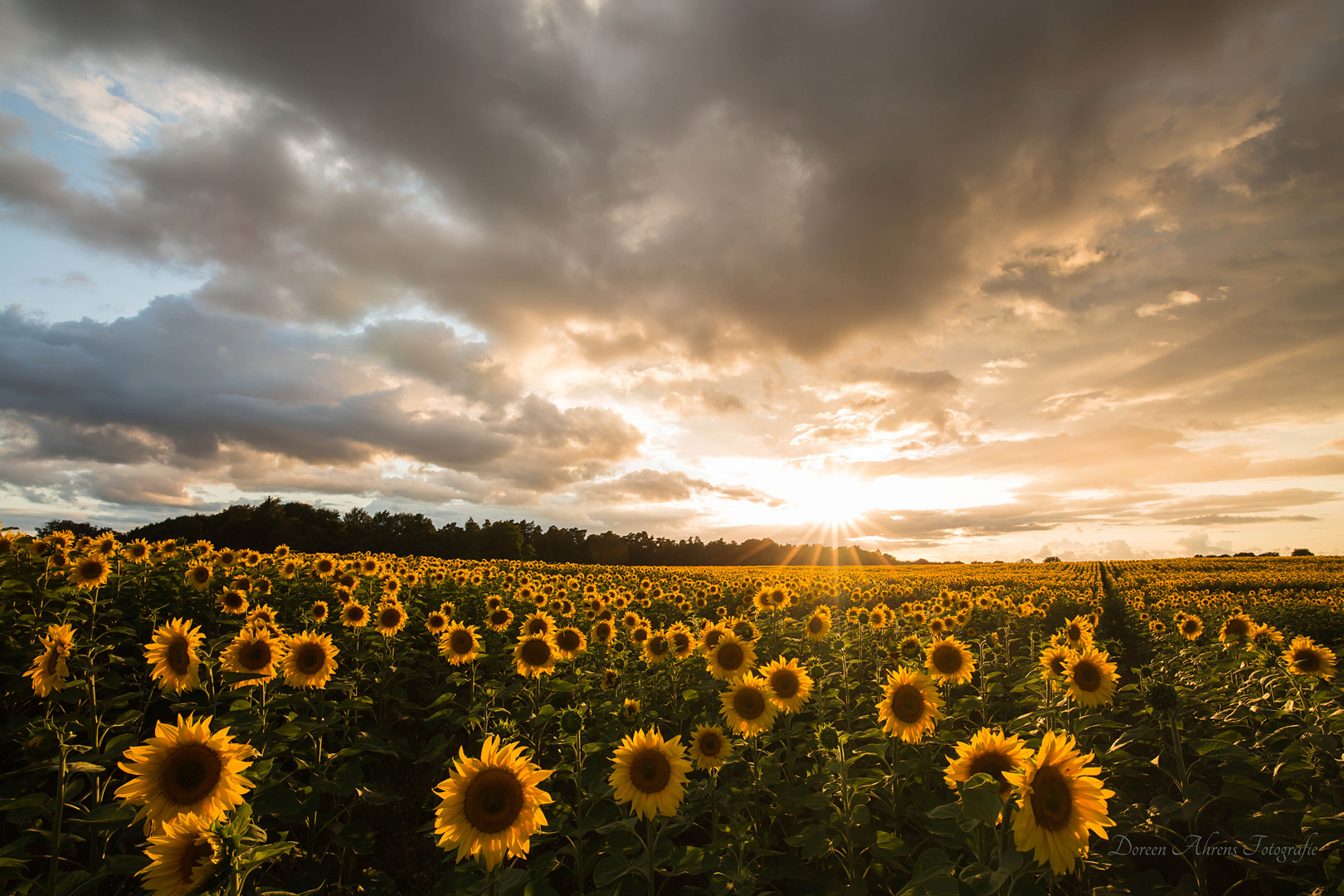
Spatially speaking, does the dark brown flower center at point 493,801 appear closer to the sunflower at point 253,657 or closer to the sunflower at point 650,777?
the sunflower at point 650,777

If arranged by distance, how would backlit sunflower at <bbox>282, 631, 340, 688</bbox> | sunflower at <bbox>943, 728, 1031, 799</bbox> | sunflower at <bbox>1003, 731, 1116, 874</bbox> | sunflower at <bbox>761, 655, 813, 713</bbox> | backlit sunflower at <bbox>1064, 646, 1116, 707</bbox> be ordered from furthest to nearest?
1. backlit sunflower at <bbox>282, 631, 340, 688</bbox>
2. sunflower at <bbox>761, 655, 813, 713</bbox>
3. backlit sunflower at <bbox>1064, 646, 1116, 707</bbox>
4. sunflower at <bbox>943, 728, 1031, 799</bbox>
5. sunflower at <bbox>1003, 731, 1116, 874</bbox>

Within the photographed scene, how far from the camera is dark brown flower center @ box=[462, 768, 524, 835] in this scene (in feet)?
12.7

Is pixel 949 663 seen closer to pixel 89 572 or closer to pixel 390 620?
pixel 390 620

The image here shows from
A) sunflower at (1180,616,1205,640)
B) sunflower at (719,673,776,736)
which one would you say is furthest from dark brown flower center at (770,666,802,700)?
sunflower at (1180,616,1205,640)

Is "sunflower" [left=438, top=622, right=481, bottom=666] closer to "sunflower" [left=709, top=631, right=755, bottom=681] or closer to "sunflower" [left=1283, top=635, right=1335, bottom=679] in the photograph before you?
"sunflower" [left=709, top=631, right=755, bottom=681]

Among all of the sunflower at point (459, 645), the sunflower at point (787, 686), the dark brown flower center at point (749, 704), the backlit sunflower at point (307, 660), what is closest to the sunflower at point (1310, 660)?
the sunflower at point (787, 686)

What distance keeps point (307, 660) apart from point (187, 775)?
3.45 metres

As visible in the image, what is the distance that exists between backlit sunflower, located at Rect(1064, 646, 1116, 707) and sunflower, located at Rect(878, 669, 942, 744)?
5.41ft

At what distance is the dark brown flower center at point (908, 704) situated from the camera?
19.9 ft

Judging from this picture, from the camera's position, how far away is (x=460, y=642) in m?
8.84

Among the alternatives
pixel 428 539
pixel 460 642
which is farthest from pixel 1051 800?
pixel 428 539

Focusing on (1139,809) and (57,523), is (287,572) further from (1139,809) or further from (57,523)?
(1139,809)

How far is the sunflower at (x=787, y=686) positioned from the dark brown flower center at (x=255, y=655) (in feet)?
18.4

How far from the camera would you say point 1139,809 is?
15.1 ft
